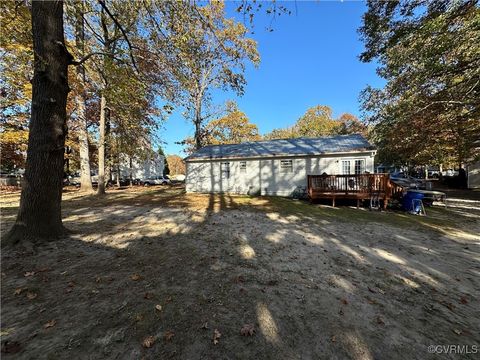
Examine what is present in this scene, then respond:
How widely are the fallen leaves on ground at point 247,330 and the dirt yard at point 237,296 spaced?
0.04 ft

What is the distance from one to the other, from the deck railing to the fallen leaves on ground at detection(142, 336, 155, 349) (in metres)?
11.1

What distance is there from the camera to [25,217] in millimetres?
4660

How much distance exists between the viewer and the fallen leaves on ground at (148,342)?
2.15 metres

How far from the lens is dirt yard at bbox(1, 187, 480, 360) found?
221 centimetres

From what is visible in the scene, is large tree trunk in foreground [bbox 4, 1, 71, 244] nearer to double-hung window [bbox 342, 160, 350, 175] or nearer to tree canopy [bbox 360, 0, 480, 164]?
tree canopy [bbox 360, 0, 480, 164]

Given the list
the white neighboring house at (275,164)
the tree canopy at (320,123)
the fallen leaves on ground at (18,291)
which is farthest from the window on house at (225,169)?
the tree canopy at (320,123)

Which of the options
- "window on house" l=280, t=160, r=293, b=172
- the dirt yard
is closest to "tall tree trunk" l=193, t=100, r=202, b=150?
"window on house" l=280, t=160, r=293, b=172

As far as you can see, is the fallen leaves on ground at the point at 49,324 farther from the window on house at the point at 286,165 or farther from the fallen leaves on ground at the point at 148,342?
the window on house at the point at 286,165

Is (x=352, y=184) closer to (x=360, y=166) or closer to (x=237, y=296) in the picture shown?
(x=360, y=166)

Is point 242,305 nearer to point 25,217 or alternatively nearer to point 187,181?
point 25,217

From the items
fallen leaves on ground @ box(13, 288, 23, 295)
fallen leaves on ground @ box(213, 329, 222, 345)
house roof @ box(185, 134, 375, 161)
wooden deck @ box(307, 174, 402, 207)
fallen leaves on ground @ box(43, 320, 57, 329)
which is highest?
house roof @ box(185, 134, 375, 161)

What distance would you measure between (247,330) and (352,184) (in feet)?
35.0

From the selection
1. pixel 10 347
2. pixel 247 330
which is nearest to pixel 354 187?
pixel 247 330

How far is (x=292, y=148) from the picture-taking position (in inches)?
643
